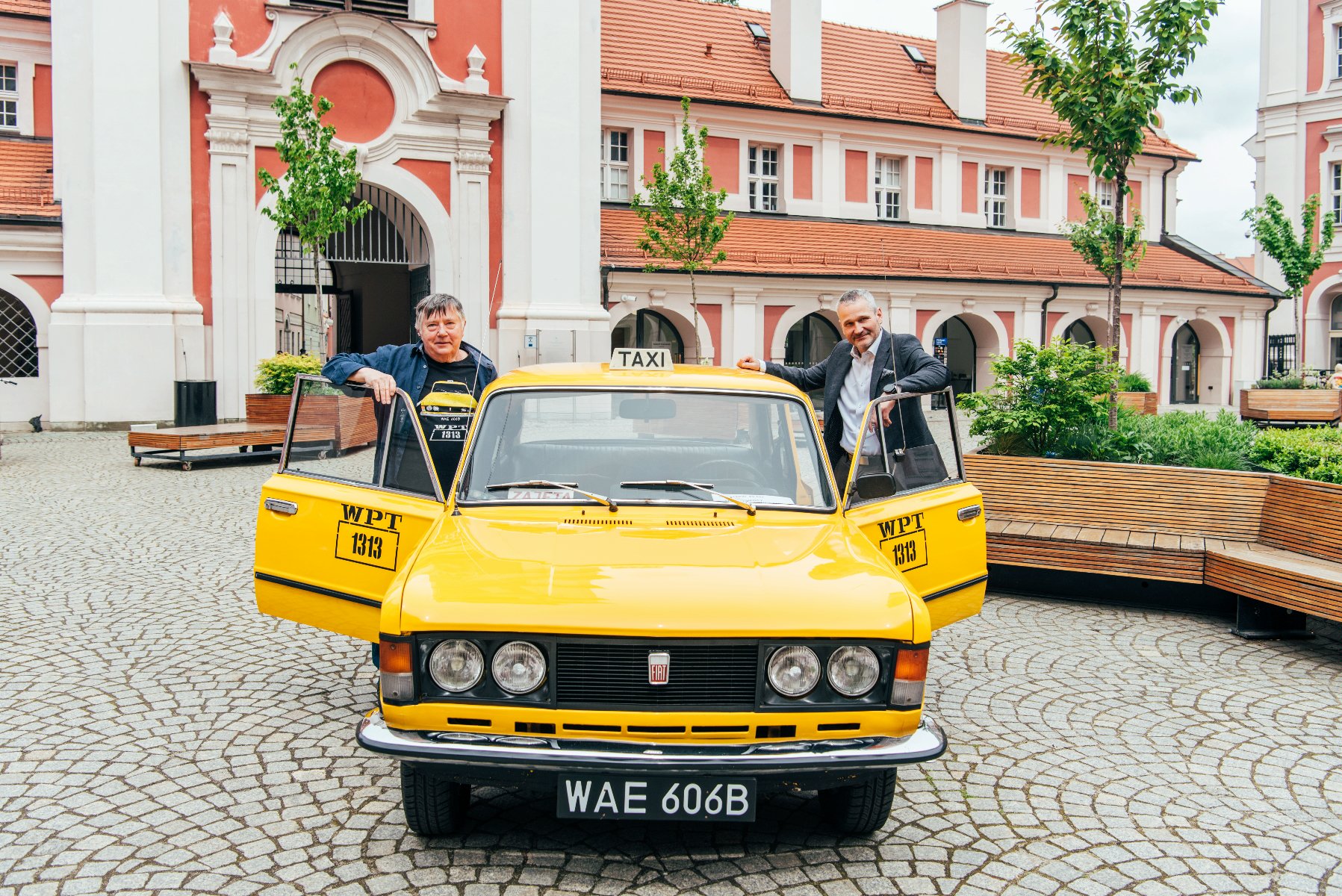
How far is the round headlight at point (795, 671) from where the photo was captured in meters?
3.49

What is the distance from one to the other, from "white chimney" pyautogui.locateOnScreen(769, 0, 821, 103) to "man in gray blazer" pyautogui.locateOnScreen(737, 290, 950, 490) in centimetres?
2881

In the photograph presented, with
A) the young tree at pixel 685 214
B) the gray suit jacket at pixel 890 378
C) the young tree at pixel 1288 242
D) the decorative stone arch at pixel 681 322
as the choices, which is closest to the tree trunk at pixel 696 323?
the decorative stone arch at pixel 681 322

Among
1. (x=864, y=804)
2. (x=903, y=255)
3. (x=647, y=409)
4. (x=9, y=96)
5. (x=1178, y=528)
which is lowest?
(x=864, y=804)

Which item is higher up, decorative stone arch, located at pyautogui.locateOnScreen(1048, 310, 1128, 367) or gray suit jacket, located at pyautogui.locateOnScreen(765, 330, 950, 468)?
decorative stone arch, located at pyautogui.locateOnScreen(1048, 310, 1128, 367)

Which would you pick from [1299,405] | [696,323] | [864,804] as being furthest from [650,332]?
[864,804]

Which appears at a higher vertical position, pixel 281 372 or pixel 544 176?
pixel 544 176

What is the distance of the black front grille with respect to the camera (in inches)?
135

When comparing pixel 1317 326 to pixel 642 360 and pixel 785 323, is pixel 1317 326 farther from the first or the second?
pixel 642 360

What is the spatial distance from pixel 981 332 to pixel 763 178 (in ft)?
26.9

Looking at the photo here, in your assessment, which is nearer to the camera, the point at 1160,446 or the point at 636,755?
the point at 636,755

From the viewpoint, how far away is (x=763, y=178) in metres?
33.3

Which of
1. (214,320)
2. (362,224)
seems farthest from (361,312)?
(214,320)

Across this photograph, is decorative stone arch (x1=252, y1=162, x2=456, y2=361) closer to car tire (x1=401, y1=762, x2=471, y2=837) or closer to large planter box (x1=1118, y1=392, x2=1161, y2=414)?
large planter box (x1=1118, y1=392, x2=1161, y2=414)

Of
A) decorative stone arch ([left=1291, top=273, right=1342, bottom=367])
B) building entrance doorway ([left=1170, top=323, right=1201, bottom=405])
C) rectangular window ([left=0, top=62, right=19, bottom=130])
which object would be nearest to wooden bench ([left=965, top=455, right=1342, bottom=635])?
rectangular window ([left=0, top=62, right=19, bottom=130])
